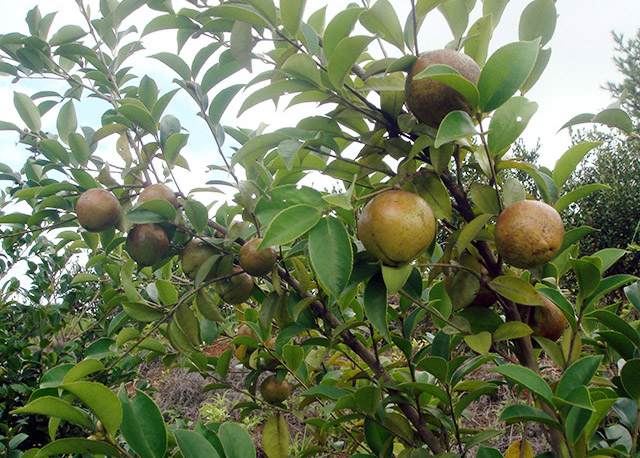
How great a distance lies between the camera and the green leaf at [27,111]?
48.5 inches

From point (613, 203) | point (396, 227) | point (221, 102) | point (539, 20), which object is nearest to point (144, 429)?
point (396, 227)

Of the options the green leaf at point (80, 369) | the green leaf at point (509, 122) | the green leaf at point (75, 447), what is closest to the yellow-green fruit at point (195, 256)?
the green leaf at point (80, 369)

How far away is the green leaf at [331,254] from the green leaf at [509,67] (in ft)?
0.92

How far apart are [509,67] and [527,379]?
41cm

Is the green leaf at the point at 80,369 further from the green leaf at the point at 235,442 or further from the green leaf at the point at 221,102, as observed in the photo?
the green leaf at the point at 221,102

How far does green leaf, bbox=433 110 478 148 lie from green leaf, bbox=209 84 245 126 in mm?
578

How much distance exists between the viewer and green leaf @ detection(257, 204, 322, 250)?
1.83 feet

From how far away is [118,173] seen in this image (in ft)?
3.68

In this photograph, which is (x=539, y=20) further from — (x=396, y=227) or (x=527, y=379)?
(x=527, y=379)

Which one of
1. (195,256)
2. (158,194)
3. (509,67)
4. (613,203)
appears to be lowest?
(613,203)

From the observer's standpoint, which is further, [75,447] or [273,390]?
[273,390]

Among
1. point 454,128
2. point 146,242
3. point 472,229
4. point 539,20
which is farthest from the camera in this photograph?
point 146,242

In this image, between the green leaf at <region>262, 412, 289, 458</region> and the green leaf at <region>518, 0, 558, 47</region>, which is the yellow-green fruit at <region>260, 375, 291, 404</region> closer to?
the green leaf at <region>262, 412, 289, 458</region>

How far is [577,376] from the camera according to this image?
62 centimetres
